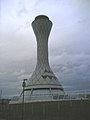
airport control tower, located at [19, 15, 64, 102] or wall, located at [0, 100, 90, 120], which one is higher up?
airport control tower, located at [19, 15, 64, 102]

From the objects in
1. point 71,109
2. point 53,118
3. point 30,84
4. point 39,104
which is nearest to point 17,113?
point 39,104

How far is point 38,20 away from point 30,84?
55.7 feet

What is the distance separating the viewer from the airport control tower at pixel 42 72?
6103cm

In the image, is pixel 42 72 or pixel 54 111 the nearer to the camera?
pixel 54 111

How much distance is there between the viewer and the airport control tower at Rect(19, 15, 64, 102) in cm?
6103

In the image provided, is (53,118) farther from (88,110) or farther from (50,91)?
(50,91)

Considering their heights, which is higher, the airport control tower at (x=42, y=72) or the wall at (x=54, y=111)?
the airport control tower at (x=42, y=72)

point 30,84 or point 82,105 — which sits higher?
point 30,84

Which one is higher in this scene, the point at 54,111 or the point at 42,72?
the point at 42,72

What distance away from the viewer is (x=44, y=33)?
212 feet

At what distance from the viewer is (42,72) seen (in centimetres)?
6275

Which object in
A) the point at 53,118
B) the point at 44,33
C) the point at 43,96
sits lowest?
the point at 53,118

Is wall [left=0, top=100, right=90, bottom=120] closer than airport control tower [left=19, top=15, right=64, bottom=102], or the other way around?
wall [left=0, top=100, right=90, bottom=120]

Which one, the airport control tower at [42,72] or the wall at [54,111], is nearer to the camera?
the wall at [54,111]
